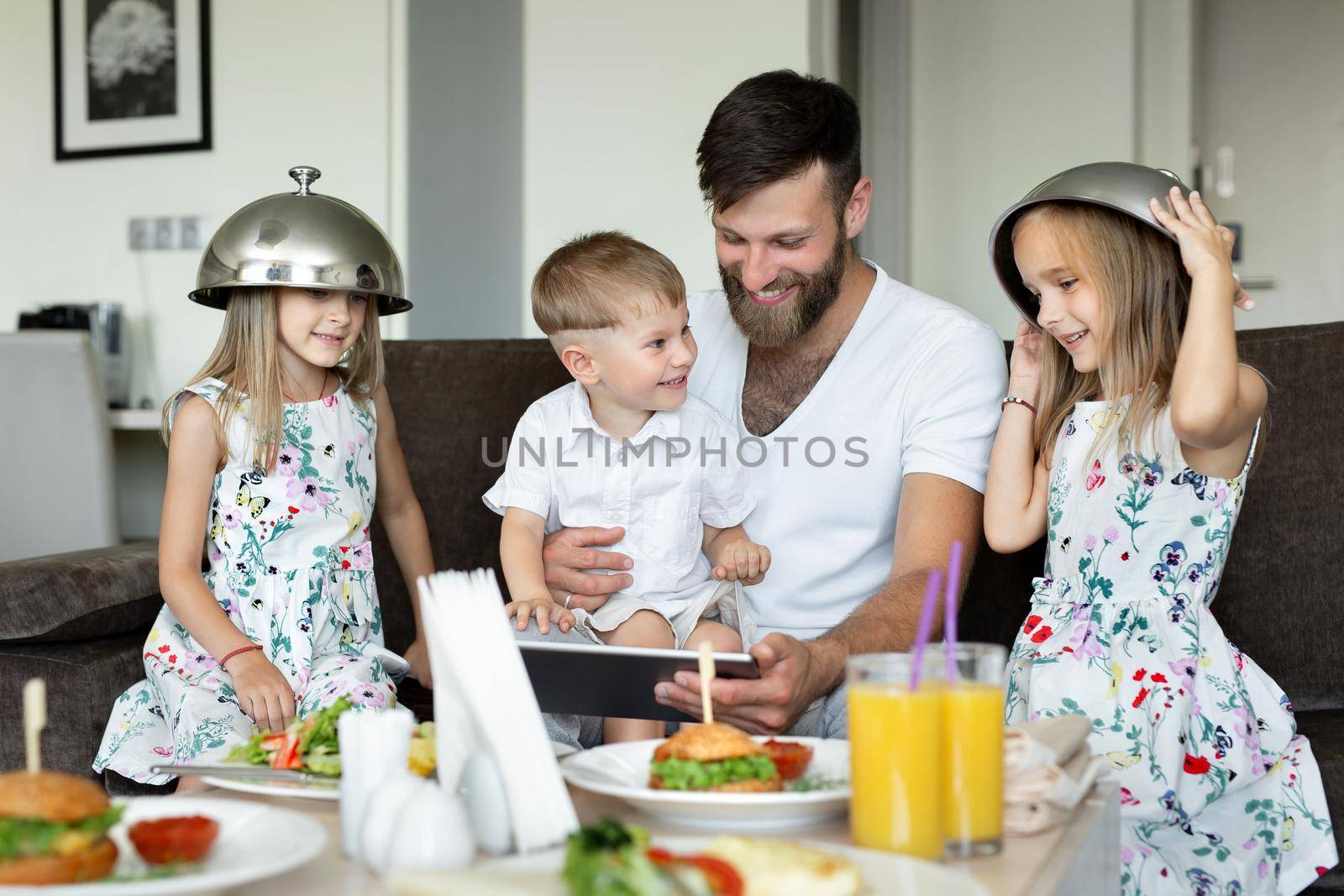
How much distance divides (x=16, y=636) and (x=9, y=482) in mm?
1238

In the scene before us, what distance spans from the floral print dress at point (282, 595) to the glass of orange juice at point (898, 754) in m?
1.03

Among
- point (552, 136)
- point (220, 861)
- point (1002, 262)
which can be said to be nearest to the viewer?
point (220, 861)

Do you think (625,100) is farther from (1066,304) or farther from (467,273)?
(1066,304)

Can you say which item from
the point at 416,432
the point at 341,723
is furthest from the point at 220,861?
the point at 416,432

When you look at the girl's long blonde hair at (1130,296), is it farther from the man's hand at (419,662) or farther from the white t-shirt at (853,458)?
the man's hand at (419,662)

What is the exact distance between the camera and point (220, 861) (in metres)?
0.83


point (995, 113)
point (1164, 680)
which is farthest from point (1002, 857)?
point (995, 113)

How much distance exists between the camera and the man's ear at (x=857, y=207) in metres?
2.01

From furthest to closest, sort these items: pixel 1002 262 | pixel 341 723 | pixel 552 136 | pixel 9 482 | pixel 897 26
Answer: pixel 897 26 < pixel 552 136 < pixel 9 482 < pixel 1002 262 < pixel 341 723

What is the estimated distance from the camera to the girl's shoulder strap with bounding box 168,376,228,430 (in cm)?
185

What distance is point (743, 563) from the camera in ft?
5.92

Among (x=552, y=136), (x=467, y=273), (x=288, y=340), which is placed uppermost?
(x=552, y=136)

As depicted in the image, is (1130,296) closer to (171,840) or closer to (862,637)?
(862,637)

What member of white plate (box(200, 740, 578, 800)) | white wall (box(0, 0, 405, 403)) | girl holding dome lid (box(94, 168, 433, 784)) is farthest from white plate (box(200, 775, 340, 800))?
white wall (box(0, 0, 405, 403))
